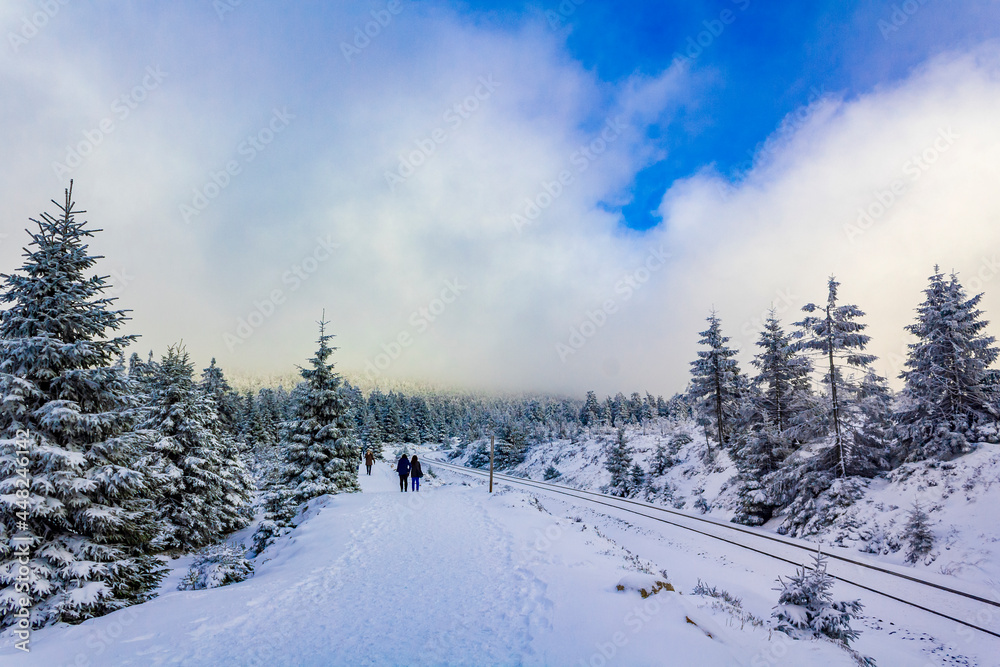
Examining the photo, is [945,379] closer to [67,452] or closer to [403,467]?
[403,467]

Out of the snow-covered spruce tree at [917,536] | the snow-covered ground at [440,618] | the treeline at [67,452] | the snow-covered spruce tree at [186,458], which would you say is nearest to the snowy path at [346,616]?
the snow-covered ground at [440,618]

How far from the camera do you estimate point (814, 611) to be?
23.6 ft

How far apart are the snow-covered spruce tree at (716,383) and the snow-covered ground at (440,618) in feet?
69.5

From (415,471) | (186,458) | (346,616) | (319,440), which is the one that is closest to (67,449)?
(346,616)

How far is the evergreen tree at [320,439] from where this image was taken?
19688mm

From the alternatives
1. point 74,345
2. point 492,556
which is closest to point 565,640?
point 492,556

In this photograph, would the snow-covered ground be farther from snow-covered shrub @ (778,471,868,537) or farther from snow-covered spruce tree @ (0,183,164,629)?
snow-covered shrub @ (778,471,868,537)

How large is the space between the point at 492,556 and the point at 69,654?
22.9 ft

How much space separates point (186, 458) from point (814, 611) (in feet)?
66.5

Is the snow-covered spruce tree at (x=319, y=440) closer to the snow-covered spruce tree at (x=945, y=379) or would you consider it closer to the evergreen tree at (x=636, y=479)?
the evergreen tree at (x=636, y=479)

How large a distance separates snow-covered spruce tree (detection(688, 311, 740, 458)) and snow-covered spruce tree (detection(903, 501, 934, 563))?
1672 cm

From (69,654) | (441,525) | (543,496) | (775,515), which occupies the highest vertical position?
(69,654)

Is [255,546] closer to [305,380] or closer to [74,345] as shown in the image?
[305,380]

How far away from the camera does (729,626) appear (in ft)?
22.2
